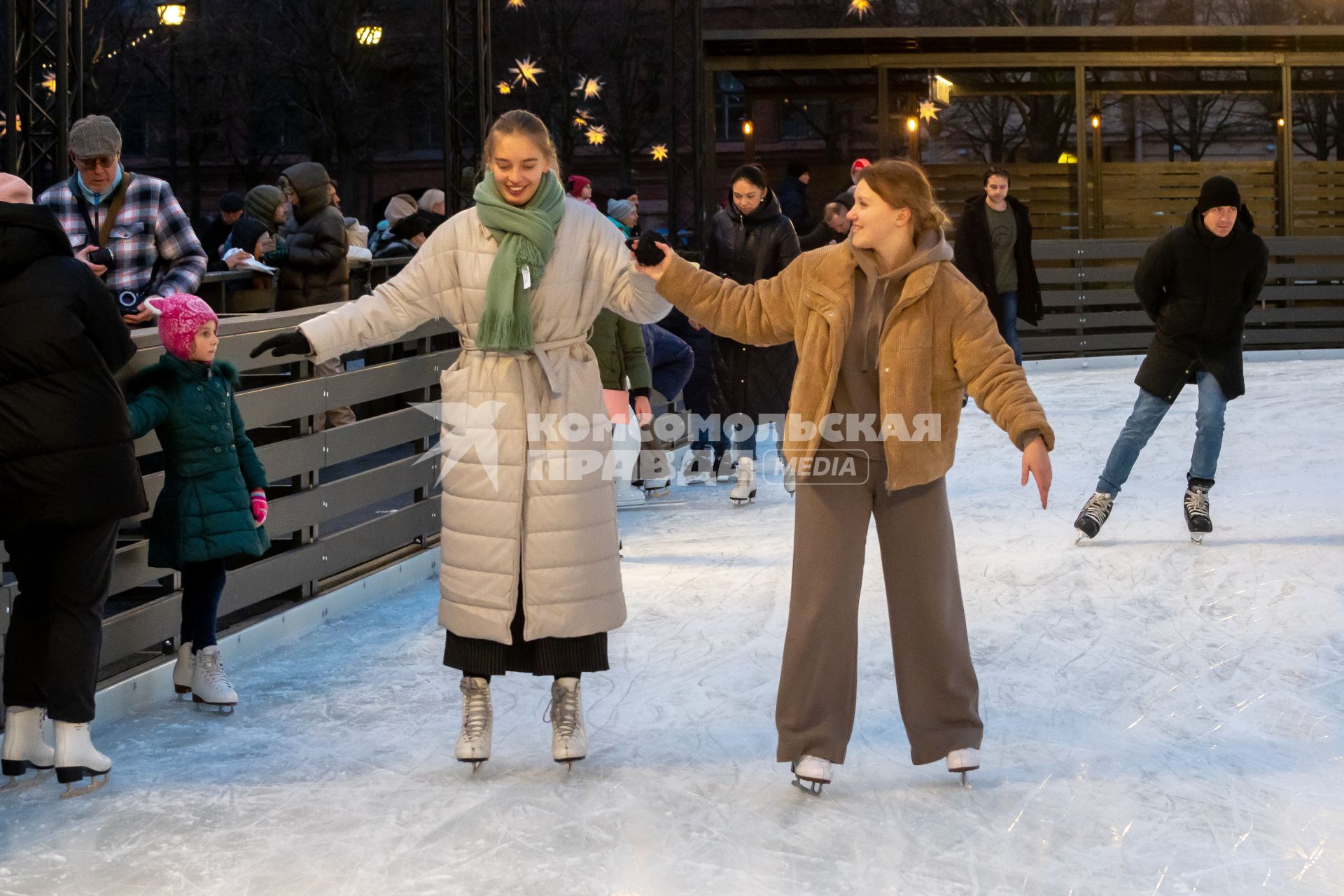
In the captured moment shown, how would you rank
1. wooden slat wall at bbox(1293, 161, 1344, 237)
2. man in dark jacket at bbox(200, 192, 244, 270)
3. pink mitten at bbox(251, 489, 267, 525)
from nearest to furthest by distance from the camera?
A: pink mitten at bbox(251, 489, 267, 525), man in dark jacket at bbox(200, 192, 244, 270), wooden slat wall at bbox(1293, 161, 1344, 237)

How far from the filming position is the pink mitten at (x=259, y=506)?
14.5ft

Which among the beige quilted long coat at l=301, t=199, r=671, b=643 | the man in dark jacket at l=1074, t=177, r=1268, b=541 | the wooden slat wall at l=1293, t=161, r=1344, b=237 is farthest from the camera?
the wooden slat wall at l=1293, t=161, r=1344, b=237

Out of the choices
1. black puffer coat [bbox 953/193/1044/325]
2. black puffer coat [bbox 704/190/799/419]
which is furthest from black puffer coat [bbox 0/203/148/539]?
black puffer coat [bbox 953/193/1044/325]

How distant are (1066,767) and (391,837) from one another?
166 centimetres

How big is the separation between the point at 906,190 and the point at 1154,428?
3.47 metres

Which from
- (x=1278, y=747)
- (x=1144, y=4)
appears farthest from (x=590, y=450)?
(x=1144, y=4)

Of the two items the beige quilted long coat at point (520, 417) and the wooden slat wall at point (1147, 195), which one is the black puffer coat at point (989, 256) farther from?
the beige quilted long coat at point (520, 417)

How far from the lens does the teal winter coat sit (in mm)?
4328

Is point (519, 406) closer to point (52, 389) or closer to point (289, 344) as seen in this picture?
point (289, 344)

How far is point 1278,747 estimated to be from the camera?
410 centimetres

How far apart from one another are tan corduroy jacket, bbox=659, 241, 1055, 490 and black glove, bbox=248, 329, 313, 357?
3.79ft

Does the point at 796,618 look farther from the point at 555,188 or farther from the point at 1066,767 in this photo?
the point at 555,188

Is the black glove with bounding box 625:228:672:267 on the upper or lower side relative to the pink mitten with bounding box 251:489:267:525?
upper

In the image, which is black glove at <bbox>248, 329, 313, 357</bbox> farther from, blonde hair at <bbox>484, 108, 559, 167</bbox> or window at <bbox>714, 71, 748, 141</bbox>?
window at <bbox>714, 71, 748, 141</bbox>
